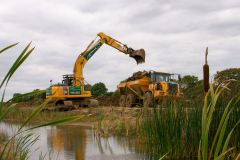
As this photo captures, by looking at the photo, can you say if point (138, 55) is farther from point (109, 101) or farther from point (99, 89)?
point (99, 89)

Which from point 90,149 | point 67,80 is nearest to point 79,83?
point 67,80

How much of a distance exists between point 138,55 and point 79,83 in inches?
161

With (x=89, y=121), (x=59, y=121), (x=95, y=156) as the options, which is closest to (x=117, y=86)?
(x=89, y=121)

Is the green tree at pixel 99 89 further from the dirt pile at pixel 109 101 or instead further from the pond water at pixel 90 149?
the pond water at pixel 90 149

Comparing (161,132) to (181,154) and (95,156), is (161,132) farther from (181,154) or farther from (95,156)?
(95,156)

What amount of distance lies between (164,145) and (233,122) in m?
1.61

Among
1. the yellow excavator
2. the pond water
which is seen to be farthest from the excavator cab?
the pond water

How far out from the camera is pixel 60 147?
10.1m

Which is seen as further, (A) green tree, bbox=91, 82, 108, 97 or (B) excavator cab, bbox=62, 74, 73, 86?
(A) green tree, bbox=91, 82, 108, 97

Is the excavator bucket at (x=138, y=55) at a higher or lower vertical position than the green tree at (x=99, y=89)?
higher

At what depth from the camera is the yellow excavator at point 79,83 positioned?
25.2 metres

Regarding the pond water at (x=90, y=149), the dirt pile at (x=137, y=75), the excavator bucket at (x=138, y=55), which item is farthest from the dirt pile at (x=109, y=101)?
the pond water at (x=90, y=149)

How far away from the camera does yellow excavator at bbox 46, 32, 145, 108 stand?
25.2 metres

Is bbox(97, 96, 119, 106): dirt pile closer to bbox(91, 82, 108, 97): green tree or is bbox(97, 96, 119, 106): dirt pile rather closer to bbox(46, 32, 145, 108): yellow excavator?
bbox(46, 32, 145, 108): yellow excavator
